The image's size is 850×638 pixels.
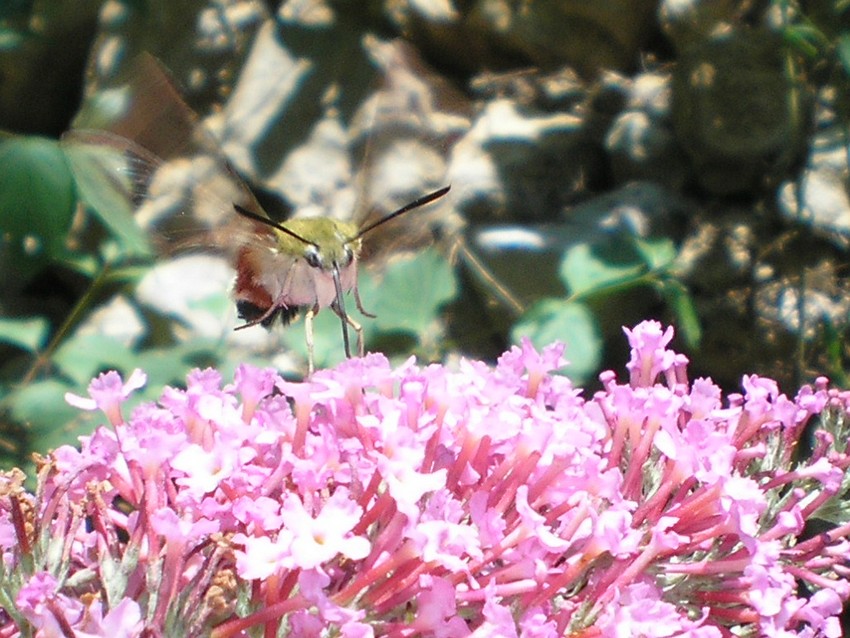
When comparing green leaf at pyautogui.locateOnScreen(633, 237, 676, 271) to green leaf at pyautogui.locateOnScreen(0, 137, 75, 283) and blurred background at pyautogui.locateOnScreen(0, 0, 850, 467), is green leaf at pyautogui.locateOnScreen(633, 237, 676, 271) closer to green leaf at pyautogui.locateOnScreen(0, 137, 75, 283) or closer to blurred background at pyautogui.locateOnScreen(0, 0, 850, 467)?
blurred background at pyautogui.locateOnScreen(0, 0, 850, 467)

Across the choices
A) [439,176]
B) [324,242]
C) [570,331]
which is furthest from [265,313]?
[439,176]

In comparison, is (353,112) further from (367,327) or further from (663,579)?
(663,579)

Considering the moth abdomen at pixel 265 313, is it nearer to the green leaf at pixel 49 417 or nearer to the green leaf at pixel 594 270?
the green leaf at pixel 49 417

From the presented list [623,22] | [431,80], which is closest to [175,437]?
[431,80]

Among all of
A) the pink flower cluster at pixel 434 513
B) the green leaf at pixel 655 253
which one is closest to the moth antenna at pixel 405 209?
the pink flower cluster at pixel 434 513

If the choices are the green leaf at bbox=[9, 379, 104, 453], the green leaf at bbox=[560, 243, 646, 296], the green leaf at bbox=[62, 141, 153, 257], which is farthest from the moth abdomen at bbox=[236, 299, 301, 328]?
the green leaf at bbox=[560, 243, 646, 296]

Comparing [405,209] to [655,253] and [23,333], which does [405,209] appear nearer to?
[655,253]
